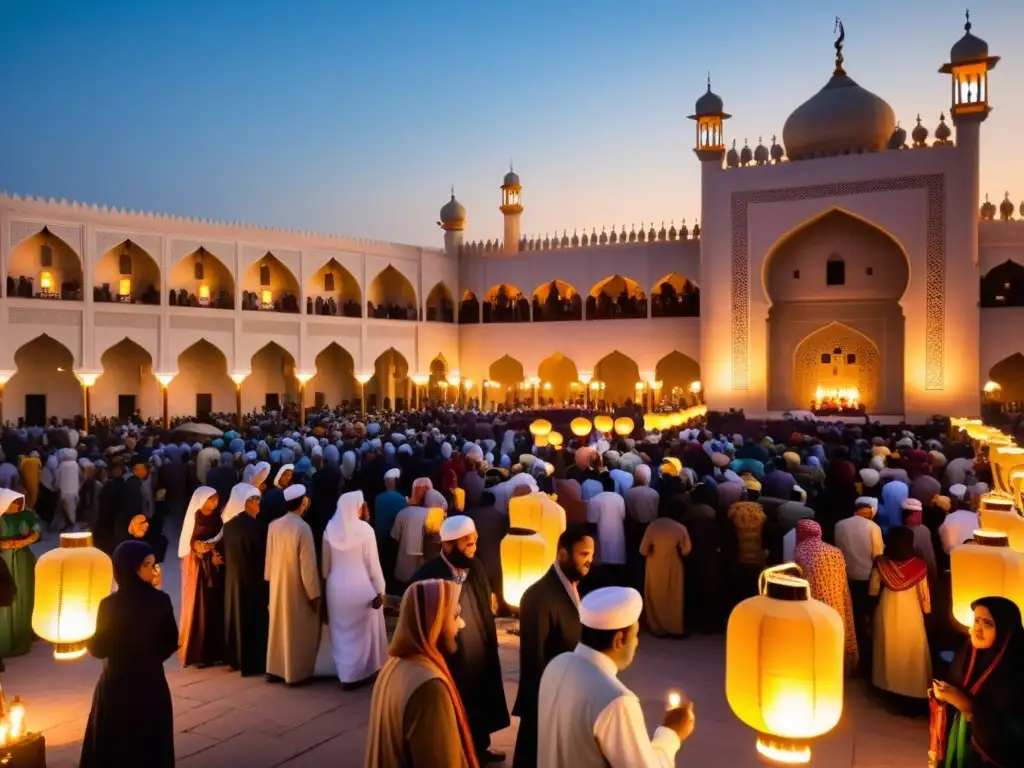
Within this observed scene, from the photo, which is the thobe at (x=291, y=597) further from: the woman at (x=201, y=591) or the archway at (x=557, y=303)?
the archway at (x=557, y=303)

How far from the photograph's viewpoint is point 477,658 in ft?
13.7

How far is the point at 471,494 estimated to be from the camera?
8164 mm

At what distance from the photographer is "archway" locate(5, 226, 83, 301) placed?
19.7 m

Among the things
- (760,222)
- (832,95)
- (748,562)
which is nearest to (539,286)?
(760,222)

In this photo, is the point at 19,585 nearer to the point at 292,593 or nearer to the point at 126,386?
the point at 292,593

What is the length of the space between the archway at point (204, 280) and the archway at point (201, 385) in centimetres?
144

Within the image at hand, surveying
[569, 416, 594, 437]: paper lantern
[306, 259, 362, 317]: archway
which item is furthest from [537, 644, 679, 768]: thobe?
[306, 259, 362, 317]: archway

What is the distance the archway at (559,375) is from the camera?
92.7ft

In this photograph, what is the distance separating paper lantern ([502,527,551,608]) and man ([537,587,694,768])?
8.28 feet

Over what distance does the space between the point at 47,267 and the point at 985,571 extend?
70.0 ft

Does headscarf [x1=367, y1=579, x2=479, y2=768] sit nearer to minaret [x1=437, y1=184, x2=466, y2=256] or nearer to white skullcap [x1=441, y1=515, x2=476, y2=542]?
white skullcap [x1=441, y1=515, x2=476, y2=542]

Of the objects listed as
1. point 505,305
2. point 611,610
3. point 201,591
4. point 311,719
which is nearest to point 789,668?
point 611,610

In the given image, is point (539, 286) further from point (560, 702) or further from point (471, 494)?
point (560, 702)

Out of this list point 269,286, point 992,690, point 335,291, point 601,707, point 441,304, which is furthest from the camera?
point 441,304
